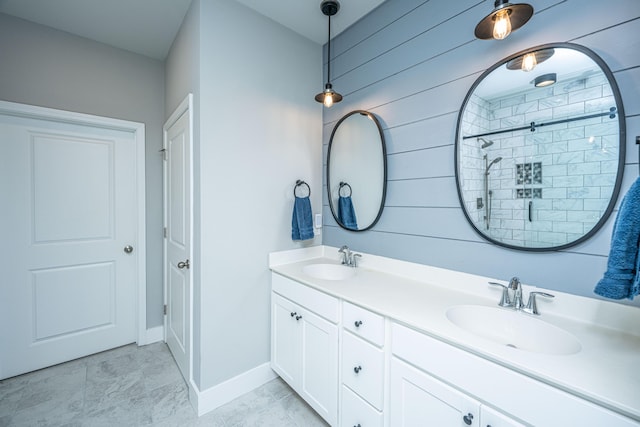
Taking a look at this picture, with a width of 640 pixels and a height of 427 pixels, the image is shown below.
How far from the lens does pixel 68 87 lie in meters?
2.09

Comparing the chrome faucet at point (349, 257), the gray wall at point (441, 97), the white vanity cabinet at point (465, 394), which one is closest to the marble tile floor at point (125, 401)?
the white vanity cabinet at point (465, 394)

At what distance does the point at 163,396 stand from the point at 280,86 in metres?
2.39

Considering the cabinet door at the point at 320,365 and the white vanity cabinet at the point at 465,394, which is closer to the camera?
the white vanity cabinet at the point at 465,394

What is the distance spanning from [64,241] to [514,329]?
3.18 meters

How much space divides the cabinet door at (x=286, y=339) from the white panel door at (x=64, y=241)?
1.55 meters

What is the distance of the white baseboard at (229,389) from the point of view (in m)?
1.65

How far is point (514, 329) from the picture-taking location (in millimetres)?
1137

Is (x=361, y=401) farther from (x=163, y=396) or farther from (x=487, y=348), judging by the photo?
(x=163, y=396)

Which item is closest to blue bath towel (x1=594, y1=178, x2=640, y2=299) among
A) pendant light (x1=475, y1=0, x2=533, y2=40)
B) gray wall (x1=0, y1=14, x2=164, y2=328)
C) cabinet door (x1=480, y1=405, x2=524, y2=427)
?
cabinet door (x1=480, y1=405, x2=524, y2=427)

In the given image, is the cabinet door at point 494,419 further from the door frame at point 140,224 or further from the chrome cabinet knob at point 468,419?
the door frame at point 140,224

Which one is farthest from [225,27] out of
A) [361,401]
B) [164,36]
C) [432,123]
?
[361,401]

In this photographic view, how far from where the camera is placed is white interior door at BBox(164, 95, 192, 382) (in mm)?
1801

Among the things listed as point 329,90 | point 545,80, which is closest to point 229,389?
point 329,90

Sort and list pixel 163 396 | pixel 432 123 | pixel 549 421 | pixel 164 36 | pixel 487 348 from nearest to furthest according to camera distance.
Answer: pixel 549 421 < pixel 487 348 < pixel 432 123 < pixel 163 396 < pixel 164 36
